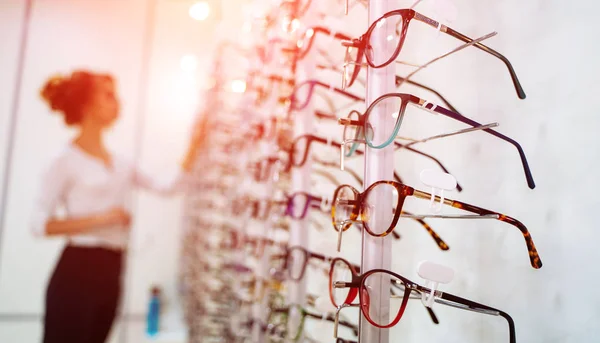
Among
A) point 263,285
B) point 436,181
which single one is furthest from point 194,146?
point 436,181

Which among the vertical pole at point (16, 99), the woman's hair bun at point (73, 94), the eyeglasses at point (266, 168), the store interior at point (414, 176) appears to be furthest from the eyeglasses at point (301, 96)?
the vertical pole at point (16, 99)

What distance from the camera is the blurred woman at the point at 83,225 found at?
2193 millimetres

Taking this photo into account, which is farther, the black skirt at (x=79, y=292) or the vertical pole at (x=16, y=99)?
the vertical pole at (x=16, y=99)

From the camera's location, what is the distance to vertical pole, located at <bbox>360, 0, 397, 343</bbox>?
87cm

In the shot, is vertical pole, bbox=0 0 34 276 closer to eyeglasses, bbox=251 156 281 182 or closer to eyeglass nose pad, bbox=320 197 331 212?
eyeglasses, bbox=251 156 281 182

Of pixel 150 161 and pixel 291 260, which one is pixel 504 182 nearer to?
pixel 291 260

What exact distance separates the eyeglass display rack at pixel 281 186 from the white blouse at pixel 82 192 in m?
0.54

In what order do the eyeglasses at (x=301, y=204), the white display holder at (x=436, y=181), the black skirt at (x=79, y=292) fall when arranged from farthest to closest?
the black skirt at (x=79, y=292)
the eyeglasses at (x=301, y=204)
the white display holder at (x=436, y=181)

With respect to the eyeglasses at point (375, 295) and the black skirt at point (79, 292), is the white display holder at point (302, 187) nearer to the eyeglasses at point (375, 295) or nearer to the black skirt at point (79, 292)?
the eyeglasses at point (375, 295)

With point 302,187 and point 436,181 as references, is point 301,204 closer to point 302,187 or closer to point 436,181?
point 302,187

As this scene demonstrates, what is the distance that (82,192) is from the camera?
2291 mm

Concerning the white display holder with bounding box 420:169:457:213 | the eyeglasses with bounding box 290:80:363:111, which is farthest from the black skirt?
the white display holder with bounding box 420:169:457:213

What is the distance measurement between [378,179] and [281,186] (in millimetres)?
824

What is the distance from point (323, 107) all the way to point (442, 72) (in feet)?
2.14
